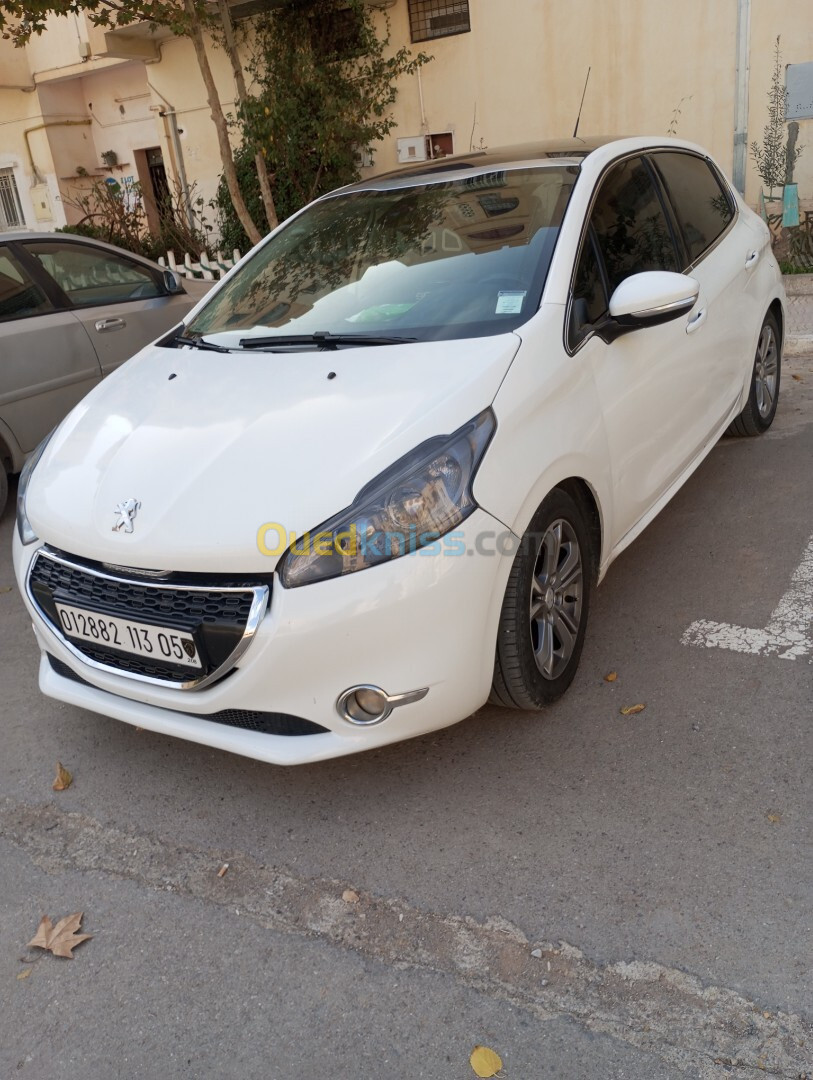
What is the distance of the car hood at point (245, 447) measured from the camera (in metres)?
2.45

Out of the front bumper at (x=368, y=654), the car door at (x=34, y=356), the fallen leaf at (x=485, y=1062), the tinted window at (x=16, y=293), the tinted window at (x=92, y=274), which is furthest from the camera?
the tinted window at (x=92, y=274)

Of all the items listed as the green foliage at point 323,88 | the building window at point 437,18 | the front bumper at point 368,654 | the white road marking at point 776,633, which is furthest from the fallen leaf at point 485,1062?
the building window at point 437,18

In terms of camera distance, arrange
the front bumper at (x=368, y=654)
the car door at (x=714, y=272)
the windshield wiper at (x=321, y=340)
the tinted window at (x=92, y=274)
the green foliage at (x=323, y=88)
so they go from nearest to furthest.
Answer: the front bumper at (x=368, y=654), the windshield wiper at (x=321, y=340), the car door at (x=714, y=272), the tinted window at (x=92, y=274), the green foliage at (x=323, y=88)

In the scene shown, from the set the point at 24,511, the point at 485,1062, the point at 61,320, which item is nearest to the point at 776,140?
the point at 61,320

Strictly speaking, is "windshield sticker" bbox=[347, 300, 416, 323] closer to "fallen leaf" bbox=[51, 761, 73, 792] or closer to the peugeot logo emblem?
the peugeot logo emblem

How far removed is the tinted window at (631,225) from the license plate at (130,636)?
1.95 meters

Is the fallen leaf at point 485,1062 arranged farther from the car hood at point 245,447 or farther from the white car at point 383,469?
the car hood at point 245,447

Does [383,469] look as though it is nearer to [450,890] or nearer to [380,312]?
[380,312]

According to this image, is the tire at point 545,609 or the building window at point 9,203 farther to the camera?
the building window at point 9,203

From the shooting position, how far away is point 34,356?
5.43 metres

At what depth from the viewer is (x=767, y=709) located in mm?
2959

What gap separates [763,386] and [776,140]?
5.00m

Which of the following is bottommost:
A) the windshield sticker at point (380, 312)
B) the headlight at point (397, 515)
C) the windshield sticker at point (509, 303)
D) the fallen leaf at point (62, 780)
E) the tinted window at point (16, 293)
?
the fallen leaf at point (62, 780)

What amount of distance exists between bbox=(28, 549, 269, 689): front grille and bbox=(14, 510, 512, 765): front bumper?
0.14ft
